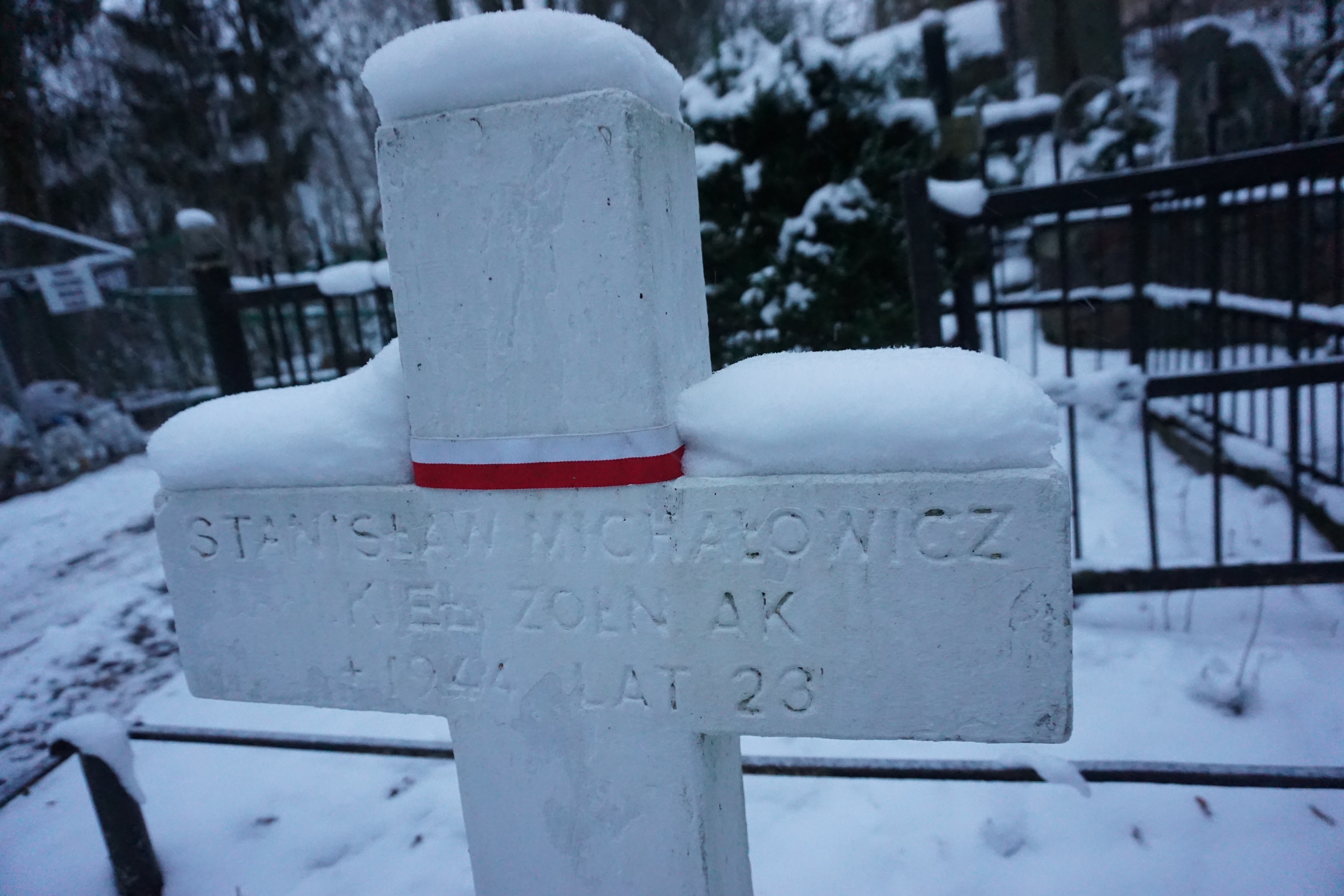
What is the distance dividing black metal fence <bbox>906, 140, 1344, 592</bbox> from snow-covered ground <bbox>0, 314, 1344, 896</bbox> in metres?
0.26

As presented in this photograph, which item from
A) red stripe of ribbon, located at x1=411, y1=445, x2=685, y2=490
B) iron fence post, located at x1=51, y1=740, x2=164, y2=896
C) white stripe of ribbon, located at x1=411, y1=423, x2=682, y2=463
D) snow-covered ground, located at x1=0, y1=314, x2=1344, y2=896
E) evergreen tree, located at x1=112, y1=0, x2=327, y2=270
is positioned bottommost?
snow-covered ground, located at x1=0, y1=314, x2=1344, y2=896

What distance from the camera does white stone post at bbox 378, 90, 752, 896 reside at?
1011 mm

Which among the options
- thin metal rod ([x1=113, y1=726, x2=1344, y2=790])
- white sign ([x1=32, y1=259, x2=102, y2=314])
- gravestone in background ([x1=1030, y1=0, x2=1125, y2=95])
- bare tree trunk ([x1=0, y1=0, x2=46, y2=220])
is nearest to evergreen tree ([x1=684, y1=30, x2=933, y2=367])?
thin metal rod ([x1=113, y1=726, x2=1344, y2=790])

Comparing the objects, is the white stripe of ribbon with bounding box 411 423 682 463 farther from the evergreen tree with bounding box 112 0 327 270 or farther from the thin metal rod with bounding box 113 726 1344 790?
the evergreen tree with bounding box 112 0 327 270

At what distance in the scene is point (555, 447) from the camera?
1088 mm

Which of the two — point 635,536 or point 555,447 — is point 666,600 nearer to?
point 635,536

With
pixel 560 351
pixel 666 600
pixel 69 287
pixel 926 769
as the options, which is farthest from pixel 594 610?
pixel 69 287

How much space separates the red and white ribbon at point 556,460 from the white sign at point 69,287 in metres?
9.76

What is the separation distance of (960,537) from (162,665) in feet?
13.0

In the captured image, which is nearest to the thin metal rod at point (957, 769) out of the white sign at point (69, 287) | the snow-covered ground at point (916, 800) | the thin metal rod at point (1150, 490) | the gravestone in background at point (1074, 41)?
the snow-covered ground at point (916, 800)

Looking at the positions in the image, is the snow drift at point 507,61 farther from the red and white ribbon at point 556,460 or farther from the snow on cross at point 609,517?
the red and white ribbon at point 556,460

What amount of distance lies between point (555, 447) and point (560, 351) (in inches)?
5.5

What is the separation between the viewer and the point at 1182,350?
21.8 feet

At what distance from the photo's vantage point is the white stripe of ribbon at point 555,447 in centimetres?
106
